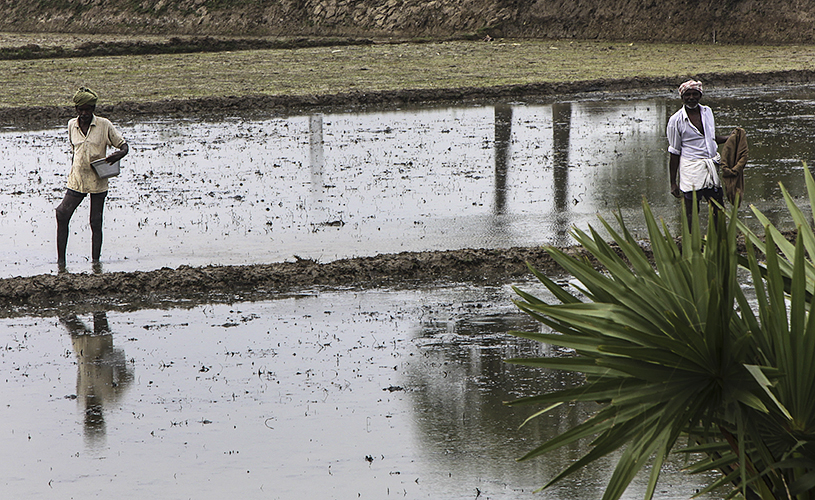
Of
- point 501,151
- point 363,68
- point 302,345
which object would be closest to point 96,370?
point 302,345

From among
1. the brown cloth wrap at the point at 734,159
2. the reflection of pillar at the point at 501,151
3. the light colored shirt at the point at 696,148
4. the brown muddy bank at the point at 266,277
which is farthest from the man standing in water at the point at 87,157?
the brown cloth wrap at the point at 734,159

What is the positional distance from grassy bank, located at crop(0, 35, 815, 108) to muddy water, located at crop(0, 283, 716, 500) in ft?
60.6

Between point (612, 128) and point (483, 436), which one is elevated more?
point (612, 128)

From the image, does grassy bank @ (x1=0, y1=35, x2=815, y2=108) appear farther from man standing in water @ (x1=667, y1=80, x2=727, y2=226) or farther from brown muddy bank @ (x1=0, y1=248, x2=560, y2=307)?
man standing in water @ (x1=667, y1=80, x2=727, y2=226)

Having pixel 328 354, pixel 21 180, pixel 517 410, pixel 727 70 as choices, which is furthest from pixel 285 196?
pixel 727 70

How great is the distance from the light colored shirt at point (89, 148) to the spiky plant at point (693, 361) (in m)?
7.65

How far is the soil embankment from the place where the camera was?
41781 millimetres

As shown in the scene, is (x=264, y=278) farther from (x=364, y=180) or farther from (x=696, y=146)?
(x=364, y=180)

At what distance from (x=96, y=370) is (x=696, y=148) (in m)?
5.94

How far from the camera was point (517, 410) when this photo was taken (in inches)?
243

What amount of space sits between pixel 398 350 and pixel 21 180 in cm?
1017

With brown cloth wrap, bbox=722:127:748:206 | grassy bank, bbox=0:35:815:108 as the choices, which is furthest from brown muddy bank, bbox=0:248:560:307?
grassy bank, bbox=0:35:815:108

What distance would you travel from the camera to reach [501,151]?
1770 cm

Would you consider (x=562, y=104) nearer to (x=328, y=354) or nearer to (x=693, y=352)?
(x=328, y=354)
